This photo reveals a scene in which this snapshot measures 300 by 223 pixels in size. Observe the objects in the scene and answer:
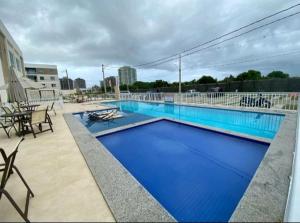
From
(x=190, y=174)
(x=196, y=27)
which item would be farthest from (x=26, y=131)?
(x=196, y=27)

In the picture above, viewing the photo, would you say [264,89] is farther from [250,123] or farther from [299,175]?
[299,175]

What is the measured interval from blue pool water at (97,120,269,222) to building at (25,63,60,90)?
132ft

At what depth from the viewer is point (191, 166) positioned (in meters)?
2.90

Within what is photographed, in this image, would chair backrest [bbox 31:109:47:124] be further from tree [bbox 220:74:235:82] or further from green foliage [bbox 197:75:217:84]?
green foliage [bbox 197:75:217:84]

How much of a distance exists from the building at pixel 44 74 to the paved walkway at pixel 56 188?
39706mm

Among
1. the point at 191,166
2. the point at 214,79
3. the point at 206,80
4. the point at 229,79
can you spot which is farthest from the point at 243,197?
the point at 214,79

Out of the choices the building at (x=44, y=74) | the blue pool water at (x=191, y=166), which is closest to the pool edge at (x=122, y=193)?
the blue pool water at (x=191, y=166)

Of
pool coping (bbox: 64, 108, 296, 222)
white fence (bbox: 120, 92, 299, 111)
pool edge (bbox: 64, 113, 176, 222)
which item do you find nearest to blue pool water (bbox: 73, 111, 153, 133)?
pool edge (bbox: 64, 113, 176, 222)

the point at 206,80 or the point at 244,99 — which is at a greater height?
the point at 206,80

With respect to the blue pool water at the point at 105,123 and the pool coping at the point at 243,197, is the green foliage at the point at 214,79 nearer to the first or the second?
the blue pool water at the point at 105,123

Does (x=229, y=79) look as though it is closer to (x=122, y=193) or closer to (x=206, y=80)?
(x=206, y=80)

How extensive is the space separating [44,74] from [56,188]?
148 feet

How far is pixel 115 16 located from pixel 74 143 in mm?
7671

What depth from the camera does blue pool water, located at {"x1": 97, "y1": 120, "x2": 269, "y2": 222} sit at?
1.93 meters
